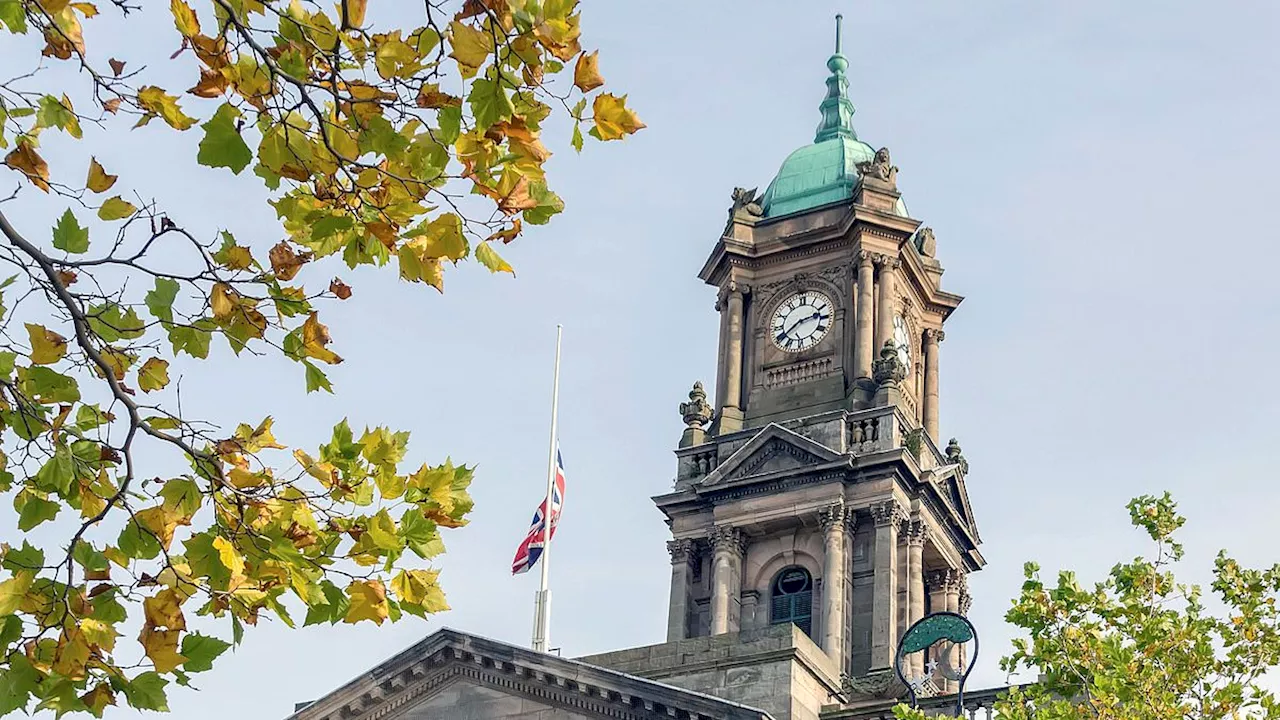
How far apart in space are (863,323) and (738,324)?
4660 millimetres

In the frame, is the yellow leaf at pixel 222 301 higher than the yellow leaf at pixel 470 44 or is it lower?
lower

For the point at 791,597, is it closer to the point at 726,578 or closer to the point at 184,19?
the point at 726,578

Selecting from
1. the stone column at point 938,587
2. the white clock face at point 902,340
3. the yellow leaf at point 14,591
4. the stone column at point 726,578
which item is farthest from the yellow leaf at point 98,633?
the white clock face at point 902,340

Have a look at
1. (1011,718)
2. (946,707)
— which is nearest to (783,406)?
(946,707)

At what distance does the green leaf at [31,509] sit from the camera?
1280cm

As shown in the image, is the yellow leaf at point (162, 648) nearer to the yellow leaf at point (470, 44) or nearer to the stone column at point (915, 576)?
the yellow leaf at point (470, 44)

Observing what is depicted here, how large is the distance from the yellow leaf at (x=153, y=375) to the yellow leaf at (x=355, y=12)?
114 inches

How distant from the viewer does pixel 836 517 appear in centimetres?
5647

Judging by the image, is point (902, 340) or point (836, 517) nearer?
point (836, 517)

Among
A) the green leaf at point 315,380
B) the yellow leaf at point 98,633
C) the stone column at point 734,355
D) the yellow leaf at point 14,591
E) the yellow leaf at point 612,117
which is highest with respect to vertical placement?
the stone column at point 734,355

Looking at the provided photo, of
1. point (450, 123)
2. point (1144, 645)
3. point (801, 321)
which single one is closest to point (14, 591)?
point (450, 123)

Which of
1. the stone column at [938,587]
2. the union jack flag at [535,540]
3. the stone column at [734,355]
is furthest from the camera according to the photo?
the stone column at [734,355]

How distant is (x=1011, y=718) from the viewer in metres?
29.2

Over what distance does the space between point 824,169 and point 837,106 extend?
565 centimetres
